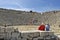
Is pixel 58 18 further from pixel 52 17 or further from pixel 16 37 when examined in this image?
pixel 16 37

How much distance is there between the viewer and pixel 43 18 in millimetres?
35969

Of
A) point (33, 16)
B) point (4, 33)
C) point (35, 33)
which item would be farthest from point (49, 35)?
point (33, 16)

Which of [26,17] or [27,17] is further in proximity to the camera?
[27,17]

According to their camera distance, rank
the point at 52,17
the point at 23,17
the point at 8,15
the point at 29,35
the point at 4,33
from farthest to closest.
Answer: the point at 52,17 → the point at 23,17 → the point at 8,15 → the point at 4,33 → the point at 29,35

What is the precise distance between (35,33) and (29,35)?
0.86 feet

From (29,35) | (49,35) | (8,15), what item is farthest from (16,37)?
(8,15)

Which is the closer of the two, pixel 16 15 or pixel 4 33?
pixel 4 33

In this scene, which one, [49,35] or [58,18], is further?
[58,18]

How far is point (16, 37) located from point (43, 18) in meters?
28.6

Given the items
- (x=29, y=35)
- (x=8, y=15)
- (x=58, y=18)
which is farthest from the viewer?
(x=58, y=18)

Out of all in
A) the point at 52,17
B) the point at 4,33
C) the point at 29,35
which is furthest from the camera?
the point at 52,17

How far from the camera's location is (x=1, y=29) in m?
8.16

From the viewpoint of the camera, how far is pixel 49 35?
7.34 m

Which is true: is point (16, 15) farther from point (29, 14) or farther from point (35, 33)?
point (35, 33)
